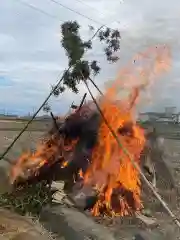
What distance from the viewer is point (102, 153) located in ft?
34.1

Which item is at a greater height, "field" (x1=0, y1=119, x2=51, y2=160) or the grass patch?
"field" (x1=0, y1=119, x2=51, y2=160)

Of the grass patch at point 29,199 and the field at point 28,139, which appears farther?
the field at point 28,139

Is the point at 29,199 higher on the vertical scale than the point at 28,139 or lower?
lower

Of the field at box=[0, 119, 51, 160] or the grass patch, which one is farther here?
the field at box=[0, 119, 51, 160]

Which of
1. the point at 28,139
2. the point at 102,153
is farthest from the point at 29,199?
the point at 28,139

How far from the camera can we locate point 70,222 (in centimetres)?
862

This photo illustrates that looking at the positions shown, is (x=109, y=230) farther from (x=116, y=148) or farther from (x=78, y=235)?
(x=116, y=148)

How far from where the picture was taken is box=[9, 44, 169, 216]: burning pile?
1009 centimetres

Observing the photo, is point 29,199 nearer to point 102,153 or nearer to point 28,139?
point 102,153

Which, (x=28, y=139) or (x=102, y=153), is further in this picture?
(x=28, y=139)

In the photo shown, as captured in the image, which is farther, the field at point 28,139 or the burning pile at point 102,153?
the field at point 28,139

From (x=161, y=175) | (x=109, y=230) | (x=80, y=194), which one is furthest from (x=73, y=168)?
(x=161, y=175)

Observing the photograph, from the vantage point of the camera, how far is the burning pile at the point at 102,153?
33.1 ft

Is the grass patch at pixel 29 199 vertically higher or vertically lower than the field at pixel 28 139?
lower
